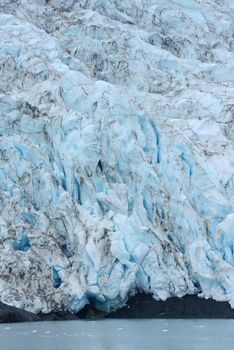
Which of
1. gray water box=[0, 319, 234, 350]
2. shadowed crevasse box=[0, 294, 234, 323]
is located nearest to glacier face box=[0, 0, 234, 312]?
shadowed crevasse box=[0, 294, 234, 323]

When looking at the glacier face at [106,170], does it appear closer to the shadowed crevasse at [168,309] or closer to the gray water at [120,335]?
the shadowed crevasse at [168,309]

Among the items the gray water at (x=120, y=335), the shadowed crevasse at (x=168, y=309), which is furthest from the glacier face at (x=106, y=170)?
the gray water at (x=120, y=335)

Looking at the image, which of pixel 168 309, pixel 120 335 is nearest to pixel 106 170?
pixel 168 309

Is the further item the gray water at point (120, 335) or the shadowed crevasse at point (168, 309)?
the shadowed crevasse at point (168, 309)

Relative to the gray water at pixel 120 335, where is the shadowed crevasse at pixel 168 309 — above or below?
below

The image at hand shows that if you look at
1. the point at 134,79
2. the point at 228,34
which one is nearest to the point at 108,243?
the point at 134,79
